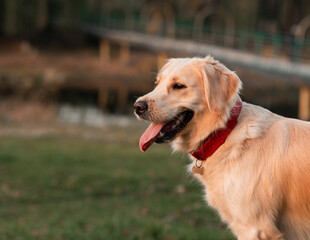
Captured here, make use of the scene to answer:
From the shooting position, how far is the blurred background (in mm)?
8117

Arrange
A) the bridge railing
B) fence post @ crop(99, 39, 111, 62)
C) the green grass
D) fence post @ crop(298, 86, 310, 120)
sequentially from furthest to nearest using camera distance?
fence post @ crop(99, 39, 111, 62) → fence post @ crop(298, 86, 310, 120) → the bridge railing → the green grass

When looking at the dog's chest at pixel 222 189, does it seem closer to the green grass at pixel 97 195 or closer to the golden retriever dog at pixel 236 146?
the golden retriever dog at pixel 236 146

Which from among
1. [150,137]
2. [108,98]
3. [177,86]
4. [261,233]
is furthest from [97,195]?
[108,98]

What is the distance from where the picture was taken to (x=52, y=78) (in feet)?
124

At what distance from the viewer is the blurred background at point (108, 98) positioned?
8.12 meters

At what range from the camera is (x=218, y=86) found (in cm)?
385

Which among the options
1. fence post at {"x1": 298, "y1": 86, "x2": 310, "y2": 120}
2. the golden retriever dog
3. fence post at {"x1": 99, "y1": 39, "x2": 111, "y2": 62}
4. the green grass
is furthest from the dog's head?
fence post at {"x1": 99, "y1": 39, "x2": 111, "y2": 62}

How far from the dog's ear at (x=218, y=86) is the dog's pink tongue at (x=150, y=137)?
0.42m

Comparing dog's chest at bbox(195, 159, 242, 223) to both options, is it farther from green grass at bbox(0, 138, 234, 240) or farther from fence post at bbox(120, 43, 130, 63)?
fence post at bbox(120, 43, 130, 63)

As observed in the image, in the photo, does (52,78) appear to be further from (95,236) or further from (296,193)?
(296,193)

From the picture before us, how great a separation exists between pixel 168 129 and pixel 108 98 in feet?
92.3

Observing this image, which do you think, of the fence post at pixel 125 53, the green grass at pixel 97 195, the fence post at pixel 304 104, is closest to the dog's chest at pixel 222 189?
the green grass at pixel 97 195

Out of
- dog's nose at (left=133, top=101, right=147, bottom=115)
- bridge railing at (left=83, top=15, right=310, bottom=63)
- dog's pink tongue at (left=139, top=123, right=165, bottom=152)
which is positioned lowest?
bridge railing at (left=83, top=15, right=310, bottom=63)

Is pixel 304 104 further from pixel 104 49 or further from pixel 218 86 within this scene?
pixel 104 49
